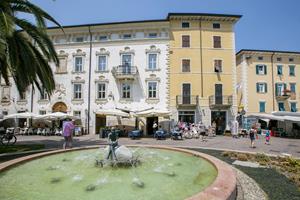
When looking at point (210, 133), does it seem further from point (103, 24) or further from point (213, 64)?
point (103, 24)

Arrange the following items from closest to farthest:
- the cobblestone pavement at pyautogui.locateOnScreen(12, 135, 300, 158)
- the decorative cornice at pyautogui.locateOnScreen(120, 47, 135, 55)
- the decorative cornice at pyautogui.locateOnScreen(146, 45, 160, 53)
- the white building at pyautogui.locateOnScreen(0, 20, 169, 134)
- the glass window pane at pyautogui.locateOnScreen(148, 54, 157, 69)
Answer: the cobblestone pavement at pyautogui.locateOnScreen(12, 135, 300, 158) < the white building at pyautogui.locateOnScreen(0, 20, 169, 134) < the decorative cornice at pyautogui.locateOnScreen(146, 45, 160, 53) < the glass window pane at pyautogui.locateOnScreen(148, 54, 157, 69) < the decorative cornice at pyautogui.locateOnScreen(120, 47, 135, 55)

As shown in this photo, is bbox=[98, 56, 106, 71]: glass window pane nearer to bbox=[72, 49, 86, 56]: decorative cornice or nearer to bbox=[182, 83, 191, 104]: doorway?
bbox=[72, 49, 86, 56]: decorative cornice

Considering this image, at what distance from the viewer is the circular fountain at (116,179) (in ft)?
16.4

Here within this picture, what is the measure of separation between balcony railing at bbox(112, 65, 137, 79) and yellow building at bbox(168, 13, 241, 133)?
469 cm

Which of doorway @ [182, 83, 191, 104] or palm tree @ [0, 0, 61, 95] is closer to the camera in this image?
palm tree @ [0, 0, 61, 95]

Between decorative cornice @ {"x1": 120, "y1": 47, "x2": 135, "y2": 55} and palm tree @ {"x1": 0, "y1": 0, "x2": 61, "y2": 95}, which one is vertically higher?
decorative cornice @ {"x1": 120, "y1": 47, "x2": 135, "y2": 55}

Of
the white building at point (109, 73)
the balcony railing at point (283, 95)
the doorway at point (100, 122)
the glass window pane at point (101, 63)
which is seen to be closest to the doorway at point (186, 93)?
the white building at point (109, 73)

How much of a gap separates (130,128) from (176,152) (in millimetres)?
16582

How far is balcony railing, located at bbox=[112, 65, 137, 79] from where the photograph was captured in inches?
1059

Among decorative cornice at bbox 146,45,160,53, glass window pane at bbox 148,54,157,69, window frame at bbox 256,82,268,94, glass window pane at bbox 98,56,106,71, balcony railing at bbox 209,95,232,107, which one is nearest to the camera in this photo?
balcony railing at bbox 209,95,232,107

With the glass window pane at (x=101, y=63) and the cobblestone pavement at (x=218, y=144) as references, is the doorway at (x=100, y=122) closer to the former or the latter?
the glass window pane at (x=101, y=63)

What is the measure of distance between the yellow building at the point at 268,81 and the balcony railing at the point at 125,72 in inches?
631

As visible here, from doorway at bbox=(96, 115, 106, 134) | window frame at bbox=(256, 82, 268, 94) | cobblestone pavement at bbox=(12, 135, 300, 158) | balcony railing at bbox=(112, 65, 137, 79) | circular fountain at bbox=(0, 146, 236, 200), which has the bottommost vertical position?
cobblestone pavement at bbox=(12, 135, 300, 158)

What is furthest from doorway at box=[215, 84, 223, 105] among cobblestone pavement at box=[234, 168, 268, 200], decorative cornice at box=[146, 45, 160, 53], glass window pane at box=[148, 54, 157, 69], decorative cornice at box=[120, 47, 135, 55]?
cobblestone pavement at box=[234, 168, 268, 200]
